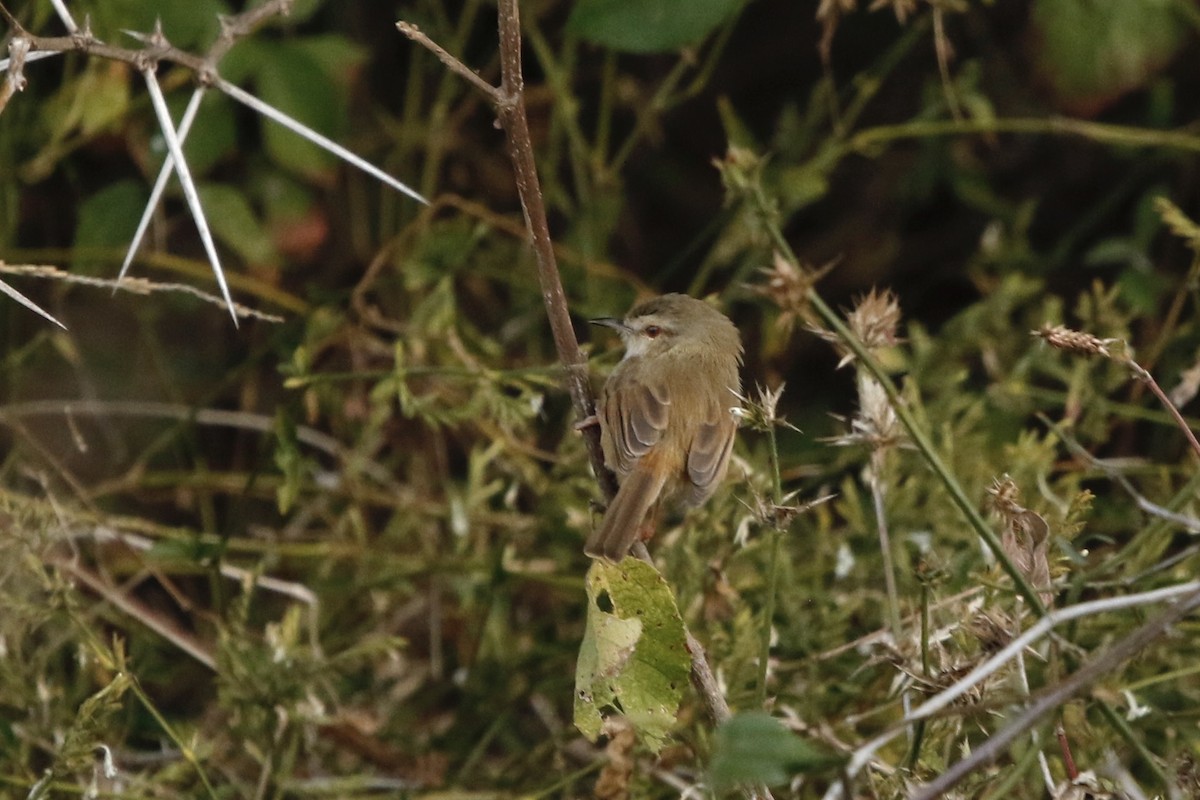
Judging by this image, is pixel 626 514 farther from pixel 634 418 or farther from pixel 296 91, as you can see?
pixel 296 91

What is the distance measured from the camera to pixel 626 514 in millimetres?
3529

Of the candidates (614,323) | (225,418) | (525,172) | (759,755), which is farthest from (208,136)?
(759,755)

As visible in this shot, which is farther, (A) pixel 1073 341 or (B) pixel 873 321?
(B) pixel 873 321

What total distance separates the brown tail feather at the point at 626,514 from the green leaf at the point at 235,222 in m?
1.87

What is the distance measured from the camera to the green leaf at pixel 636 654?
286cm

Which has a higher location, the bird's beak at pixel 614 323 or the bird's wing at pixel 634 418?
the bird's beak at pixel 614 323

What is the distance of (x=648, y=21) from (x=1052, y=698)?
7.77 feet

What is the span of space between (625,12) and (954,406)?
152 centimetres

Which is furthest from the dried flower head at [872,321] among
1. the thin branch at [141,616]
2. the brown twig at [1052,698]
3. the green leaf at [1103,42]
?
the green leaf at [1103,42]

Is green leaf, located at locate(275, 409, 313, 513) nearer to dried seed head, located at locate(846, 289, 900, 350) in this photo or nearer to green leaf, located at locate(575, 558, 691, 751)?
green leaf, located at locate(575, 558, 691, 751)

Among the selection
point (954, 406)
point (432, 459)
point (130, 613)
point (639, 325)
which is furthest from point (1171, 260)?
point (130, 613)

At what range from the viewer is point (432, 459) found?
17.7 feet

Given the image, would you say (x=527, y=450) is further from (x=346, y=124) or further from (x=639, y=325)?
(x=346, y=124)

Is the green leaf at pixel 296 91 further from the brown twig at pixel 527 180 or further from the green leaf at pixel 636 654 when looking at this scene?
the green leaf at pixel 636 654
